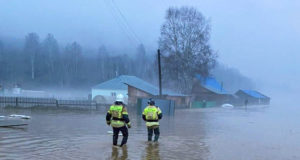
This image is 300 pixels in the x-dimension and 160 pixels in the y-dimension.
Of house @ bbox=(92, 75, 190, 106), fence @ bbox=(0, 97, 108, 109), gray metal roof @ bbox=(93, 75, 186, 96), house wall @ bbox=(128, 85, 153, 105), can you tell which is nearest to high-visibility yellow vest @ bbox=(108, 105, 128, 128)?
fence @ bbox=(0, 97, 108, 109)

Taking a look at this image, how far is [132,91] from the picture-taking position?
48.8 m

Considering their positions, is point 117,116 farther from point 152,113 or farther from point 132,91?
point 132,91

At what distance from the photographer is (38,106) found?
34.0 meters

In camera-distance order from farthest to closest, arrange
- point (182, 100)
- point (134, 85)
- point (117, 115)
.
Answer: point (182, 100) → point (134, 85) → point (117, 115)

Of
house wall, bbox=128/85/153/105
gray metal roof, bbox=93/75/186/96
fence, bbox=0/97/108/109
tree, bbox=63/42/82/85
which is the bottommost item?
fence, bbox=0/97/108/109

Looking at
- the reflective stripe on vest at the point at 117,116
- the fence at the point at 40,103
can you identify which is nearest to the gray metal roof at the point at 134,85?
the fence at the point at 40,103

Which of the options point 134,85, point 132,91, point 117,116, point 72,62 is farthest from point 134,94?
point 72,62

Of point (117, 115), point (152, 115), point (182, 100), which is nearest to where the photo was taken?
point (117, 115)

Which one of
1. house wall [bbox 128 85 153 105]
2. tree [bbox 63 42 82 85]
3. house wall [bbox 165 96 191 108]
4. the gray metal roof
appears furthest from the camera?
tree [bbox 63 42 82 85]

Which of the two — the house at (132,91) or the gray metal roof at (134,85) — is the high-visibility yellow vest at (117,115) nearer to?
the house at (132,91)

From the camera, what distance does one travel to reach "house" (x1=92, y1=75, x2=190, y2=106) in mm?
48875

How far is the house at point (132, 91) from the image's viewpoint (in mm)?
48875

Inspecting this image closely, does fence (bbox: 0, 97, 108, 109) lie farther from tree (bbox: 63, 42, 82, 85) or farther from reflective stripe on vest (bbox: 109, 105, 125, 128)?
tree (bbox: 63, 42, 82, 85)

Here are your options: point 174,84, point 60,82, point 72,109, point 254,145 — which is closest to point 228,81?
point 60,82
